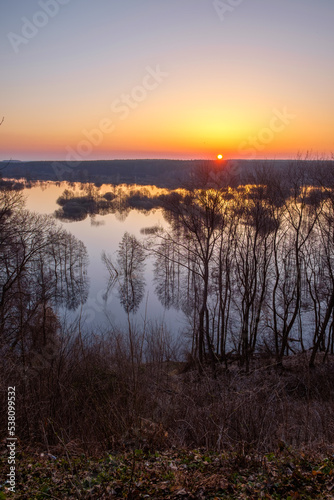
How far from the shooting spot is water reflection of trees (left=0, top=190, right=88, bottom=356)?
1568 cm

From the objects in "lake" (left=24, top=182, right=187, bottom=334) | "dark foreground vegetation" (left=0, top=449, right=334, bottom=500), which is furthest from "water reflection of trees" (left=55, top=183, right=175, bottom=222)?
"dark foreground vegetation" (left=0, top=449, right=334, bottom=500)

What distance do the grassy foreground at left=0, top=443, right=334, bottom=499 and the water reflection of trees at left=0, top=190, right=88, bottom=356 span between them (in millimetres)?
10032

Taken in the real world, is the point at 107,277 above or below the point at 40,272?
below

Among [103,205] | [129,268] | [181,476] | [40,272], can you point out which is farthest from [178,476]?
[103,205]

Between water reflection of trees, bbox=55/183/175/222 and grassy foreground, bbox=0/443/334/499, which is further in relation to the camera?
water reflection of trees, bbox=55/183/175/222

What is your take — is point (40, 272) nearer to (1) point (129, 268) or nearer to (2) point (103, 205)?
(1) point (129, 268)

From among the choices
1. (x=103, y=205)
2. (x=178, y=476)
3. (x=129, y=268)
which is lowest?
(x=178, y=476)

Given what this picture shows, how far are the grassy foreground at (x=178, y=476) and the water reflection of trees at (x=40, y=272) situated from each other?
32.9 feet

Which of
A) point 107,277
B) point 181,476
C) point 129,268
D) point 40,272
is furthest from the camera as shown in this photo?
point 129,268

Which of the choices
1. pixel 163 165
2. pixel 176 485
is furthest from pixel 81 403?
pixel 163 165

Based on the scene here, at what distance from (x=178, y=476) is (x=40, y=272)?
2617 cm

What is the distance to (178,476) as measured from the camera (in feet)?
14.8

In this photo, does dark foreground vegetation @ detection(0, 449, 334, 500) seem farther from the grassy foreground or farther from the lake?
the lake

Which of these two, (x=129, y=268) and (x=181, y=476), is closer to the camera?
(x=181, y=476)
